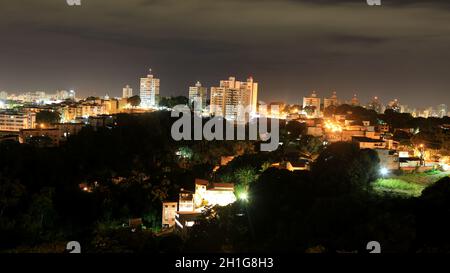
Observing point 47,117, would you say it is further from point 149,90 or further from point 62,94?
point 62,94

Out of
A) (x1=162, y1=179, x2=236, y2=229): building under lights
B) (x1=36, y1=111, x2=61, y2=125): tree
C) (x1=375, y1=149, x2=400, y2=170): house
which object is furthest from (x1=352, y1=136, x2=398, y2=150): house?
(x1=36, y1=111, x2=61, y2=125): tree

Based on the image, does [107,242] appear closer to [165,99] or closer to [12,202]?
[12,202]

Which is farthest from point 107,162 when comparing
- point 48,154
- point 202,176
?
point 202,176

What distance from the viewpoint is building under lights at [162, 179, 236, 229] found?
7.78 m

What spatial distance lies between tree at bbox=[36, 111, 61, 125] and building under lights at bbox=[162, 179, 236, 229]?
1005 cm

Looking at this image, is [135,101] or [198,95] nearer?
[135,101]

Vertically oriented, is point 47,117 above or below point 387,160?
above

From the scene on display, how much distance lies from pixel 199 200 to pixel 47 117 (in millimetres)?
10685

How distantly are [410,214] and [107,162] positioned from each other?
7.50 meters

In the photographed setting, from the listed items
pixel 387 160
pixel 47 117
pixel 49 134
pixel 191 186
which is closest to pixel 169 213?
pixel 191 186

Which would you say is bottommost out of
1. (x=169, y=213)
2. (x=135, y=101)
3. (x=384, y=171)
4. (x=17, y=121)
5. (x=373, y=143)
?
(x=169, y=213)

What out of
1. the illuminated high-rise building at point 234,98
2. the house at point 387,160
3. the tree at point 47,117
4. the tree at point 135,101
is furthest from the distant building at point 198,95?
the house at point 387,160

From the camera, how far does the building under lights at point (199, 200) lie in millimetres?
7781

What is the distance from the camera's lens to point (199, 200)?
797 centimetres
